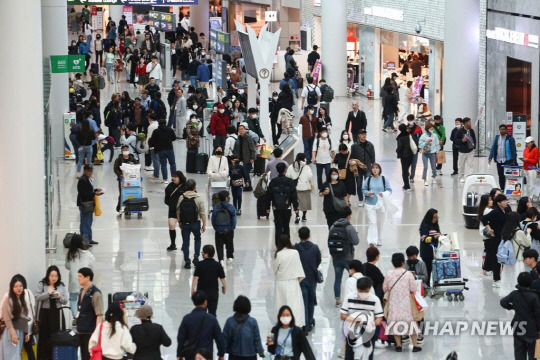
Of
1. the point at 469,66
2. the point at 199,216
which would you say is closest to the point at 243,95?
the point at 469,66

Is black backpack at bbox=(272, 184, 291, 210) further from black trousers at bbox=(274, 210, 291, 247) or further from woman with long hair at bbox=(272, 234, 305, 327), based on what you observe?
woman with long hair at bbox=(272, 234, 305, 327)

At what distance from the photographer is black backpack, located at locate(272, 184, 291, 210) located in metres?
19.5

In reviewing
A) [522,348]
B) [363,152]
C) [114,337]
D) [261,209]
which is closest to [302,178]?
[261,209]

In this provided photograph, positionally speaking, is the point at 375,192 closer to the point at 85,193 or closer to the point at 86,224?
the point at 85,193

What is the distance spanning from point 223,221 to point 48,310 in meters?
4.84

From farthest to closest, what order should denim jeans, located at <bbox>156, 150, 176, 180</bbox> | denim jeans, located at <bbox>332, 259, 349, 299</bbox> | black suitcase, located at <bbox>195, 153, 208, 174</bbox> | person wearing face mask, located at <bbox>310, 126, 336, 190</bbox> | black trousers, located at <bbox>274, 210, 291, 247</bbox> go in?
1. black suitcase, located at <bbox>195, 153, 208, 174</bbox>
2. denim jeans, located at <bbox>156, 150, 176, 180</bbox>
3. person wearing face mask, located at <bbox>310, 126, 336, 190</bbox>
4. black trousers, located at <bbox>274, 210, 291, 247</bbox>
5. denim jeans, located at <bbox>332, 259, 349, 299</bbox>

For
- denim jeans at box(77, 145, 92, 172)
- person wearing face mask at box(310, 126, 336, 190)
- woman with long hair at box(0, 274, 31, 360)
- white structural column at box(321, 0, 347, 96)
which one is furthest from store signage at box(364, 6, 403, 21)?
woman with long hair at box(0, 274, 31, 360)

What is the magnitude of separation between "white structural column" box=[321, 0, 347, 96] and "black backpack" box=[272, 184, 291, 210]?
24.5 meters

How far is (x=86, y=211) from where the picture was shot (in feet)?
65.1

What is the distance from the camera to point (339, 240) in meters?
15.9

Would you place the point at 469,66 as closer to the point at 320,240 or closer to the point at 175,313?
the point at 320,240

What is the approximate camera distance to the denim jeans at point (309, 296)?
15211mm

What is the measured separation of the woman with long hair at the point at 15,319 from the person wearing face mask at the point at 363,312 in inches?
141

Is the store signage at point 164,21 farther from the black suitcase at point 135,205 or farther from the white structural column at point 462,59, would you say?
the black suitcase at point 135,205
